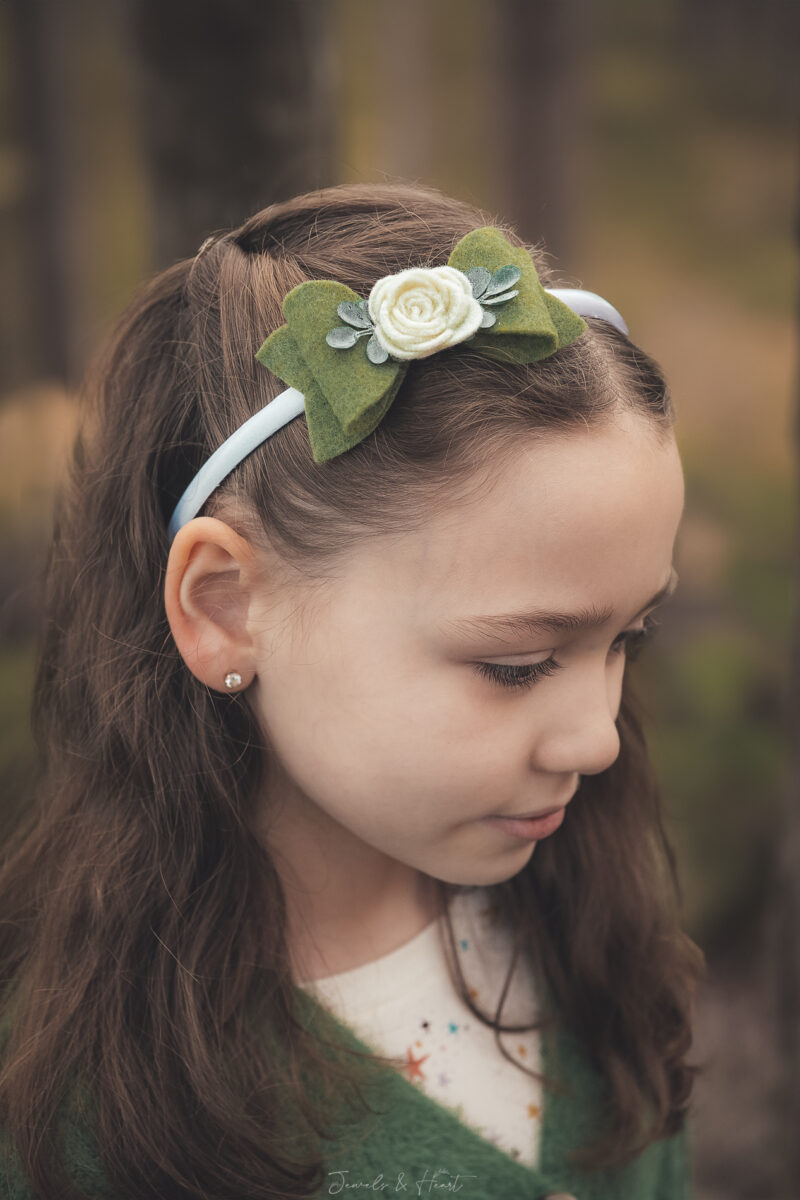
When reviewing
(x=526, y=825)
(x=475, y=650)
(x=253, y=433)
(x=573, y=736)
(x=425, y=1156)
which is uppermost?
(x=253, y=433)

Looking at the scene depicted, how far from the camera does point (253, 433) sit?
1015mm

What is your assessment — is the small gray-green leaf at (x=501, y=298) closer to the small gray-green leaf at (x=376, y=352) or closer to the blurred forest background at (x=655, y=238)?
the small gray-green leaf at (x=376, y=352)

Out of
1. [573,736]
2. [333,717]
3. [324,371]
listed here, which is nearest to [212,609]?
[333,717]

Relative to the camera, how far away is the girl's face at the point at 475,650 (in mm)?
944

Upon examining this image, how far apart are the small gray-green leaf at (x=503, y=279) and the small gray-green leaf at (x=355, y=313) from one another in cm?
12

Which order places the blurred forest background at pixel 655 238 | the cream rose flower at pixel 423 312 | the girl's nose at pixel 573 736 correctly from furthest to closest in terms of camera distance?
the blurred forest background at pixel 655 238 < the girl's nose at pixel 573 736 < the cream rose flower at pixel 423 312

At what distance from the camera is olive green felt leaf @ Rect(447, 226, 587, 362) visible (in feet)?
3.02

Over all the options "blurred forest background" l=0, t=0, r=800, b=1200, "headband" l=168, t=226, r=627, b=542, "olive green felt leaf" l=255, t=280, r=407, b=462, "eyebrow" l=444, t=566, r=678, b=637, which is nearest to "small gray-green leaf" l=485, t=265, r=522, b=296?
"headband" l=168, t=226, r=627, b=542

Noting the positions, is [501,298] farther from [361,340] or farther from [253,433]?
[253,433]

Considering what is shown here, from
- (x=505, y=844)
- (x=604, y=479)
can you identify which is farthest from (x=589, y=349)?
(x=505, y=844)

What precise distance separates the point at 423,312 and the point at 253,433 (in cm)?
22

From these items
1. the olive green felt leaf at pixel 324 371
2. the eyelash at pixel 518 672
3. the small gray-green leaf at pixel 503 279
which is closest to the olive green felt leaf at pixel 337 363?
the olive green felt leaf at pixel 324 371

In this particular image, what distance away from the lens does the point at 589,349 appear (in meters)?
1.02

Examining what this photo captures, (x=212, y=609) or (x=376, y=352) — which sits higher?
(x=376, y=352)
